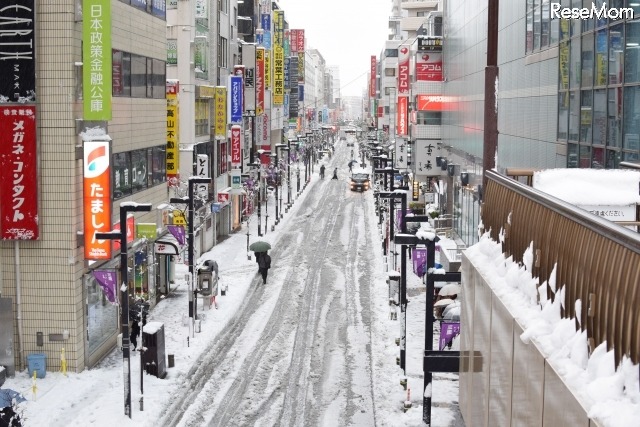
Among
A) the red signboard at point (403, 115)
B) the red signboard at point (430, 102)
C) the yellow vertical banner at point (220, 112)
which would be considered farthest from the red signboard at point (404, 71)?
the yellow vertical banner at point (220, 112)

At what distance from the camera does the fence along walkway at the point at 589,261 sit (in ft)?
24.5

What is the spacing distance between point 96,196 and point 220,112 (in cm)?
2742

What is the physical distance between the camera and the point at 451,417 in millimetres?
21750

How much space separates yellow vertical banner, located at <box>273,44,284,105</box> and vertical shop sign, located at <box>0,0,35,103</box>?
59835mm

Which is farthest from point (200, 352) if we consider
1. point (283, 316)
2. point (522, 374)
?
point (522, 374)

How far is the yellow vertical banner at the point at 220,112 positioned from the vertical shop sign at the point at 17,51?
26558 mm

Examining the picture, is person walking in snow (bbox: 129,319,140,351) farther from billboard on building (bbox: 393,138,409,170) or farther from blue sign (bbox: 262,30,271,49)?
blue sign (bbox: 262,30,271,49)

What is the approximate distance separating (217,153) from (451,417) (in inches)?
1333

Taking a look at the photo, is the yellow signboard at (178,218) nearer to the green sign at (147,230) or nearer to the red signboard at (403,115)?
the green sign at (147,230)

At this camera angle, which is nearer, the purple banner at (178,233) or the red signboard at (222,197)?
the purple banner at (178,233)

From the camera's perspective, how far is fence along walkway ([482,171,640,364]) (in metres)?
7.47

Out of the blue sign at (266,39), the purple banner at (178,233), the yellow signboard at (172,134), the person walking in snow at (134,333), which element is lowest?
the person walking in snow at (134,333)

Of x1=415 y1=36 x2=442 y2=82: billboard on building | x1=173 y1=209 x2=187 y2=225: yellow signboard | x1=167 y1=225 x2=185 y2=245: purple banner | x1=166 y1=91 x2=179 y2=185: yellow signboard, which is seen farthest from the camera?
x1=415 y1=36 x2=442 y2=82: billboard on building

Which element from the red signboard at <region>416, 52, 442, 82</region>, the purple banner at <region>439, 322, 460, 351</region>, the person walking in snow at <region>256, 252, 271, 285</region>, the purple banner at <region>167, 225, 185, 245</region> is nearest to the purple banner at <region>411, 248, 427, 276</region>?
the person walking in snow at <region>256, 252, 271, 285</region>
